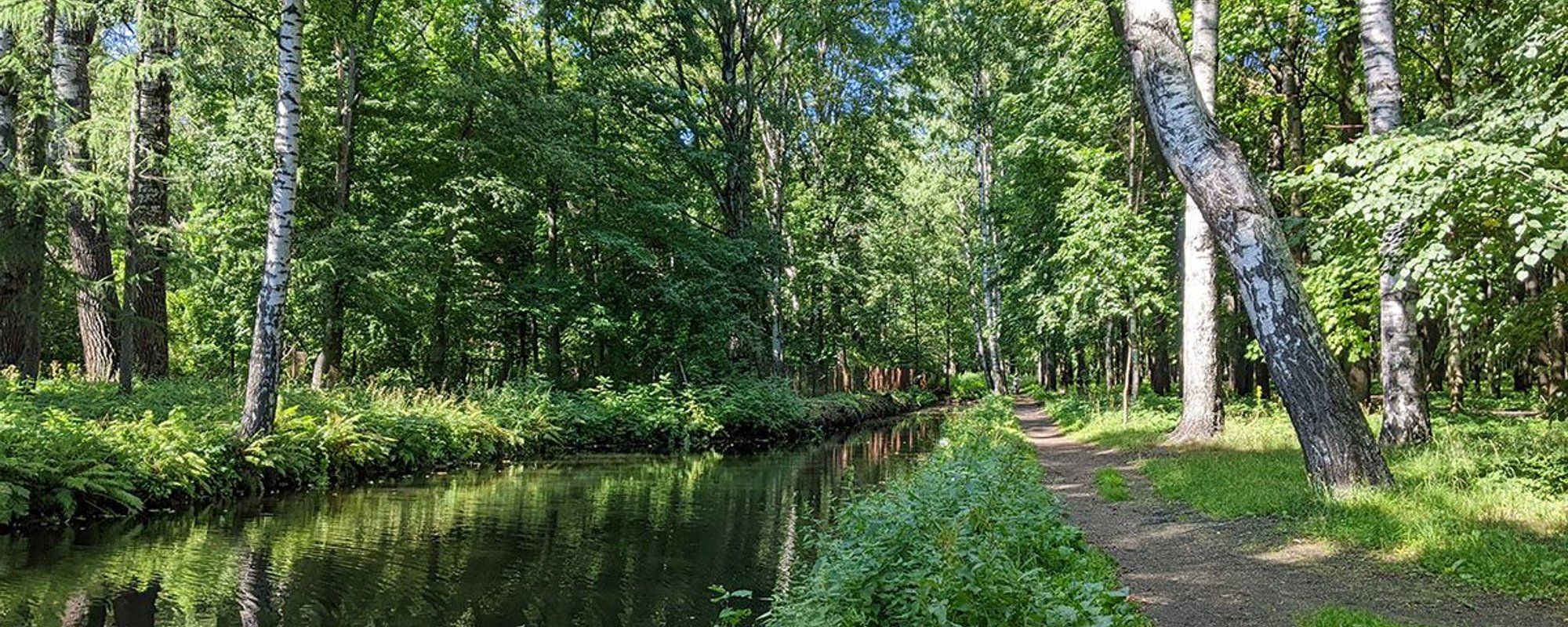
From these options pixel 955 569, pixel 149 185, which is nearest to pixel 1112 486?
pixel 955 569

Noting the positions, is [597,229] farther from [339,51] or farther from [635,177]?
[339,51]

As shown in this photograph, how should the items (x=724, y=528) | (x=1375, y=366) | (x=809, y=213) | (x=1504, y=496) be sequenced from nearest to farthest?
(x=1504, y=496)
(x=724, y=528)
(x=809, y=213)
(x=1375, y=366)

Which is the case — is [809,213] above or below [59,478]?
above

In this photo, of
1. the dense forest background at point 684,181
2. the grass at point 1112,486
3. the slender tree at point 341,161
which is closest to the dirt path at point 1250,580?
the grass at point 1112,486

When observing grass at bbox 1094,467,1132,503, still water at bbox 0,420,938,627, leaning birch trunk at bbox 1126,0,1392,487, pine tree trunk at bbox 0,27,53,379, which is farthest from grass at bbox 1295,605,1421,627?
pine tree trunk at bbox 0,27,53,379

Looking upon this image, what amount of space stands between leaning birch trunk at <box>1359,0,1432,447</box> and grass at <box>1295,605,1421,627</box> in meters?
5.94

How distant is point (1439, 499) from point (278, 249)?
12.6 metres

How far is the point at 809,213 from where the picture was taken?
100 ft

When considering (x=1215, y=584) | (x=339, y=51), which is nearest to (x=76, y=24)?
(x=339, y=51)

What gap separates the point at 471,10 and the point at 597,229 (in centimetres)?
684

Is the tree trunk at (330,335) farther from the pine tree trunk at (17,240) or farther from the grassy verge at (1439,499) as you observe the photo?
the grassy verge at (1439,499)

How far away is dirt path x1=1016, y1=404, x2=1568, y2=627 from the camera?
4.86m

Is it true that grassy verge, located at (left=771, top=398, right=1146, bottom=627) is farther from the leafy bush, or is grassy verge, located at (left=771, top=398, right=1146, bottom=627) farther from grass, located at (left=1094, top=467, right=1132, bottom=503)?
the leafy bush

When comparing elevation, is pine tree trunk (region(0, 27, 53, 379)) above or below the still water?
Result: above
